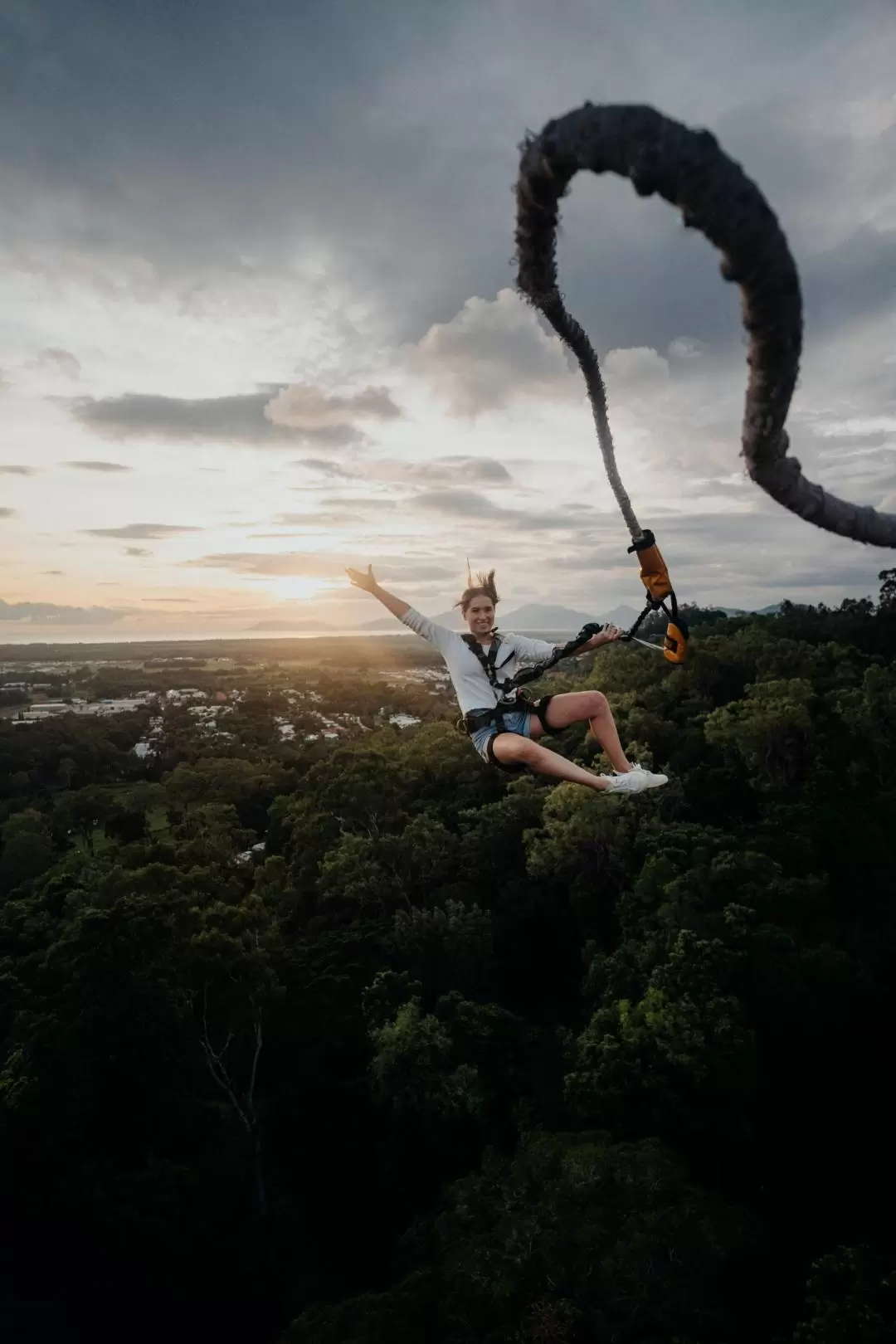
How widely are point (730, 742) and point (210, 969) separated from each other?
68.3 feet

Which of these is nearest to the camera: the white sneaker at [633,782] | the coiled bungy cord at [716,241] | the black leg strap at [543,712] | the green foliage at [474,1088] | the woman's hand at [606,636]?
the coiled bungy cord at [716,241]

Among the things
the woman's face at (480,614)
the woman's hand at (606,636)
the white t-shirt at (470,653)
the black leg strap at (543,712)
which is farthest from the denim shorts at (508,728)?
the woman's hand at (606,636)

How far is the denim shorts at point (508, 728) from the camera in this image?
662cm

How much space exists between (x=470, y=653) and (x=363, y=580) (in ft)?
3.61

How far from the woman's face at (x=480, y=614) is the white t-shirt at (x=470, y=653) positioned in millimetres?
175

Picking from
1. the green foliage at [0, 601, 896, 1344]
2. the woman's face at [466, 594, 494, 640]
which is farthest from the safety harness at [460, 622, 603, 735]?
the green foliage at [0, 601, 896, 1344]

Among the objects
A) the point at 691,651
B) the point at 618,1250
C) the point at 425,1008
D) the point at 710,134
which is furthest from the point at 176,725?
the point at 710,134

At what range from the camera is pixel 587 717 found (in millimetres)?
6988

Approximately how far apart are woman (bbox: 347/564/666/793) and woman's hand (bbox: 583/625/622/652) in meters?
0.47

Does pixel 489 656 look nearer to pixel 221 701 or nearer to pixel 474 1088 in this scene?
pixel 474 1088

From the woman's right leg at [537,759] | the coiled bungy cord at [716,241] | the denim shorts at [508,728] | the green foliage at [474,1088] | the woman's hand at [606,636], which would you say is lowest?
the green foliage at [474,1088]

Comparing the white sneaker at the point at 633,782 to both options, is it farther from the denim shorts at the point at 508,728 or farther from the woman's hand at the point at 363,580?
the woman's hand at the point at 363,580

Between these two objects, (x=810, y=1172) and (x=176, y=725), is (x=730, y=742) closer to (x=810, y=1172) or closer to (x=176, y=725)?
(x=810, y=1172)

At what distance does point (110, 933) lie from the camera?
62.3 feet
